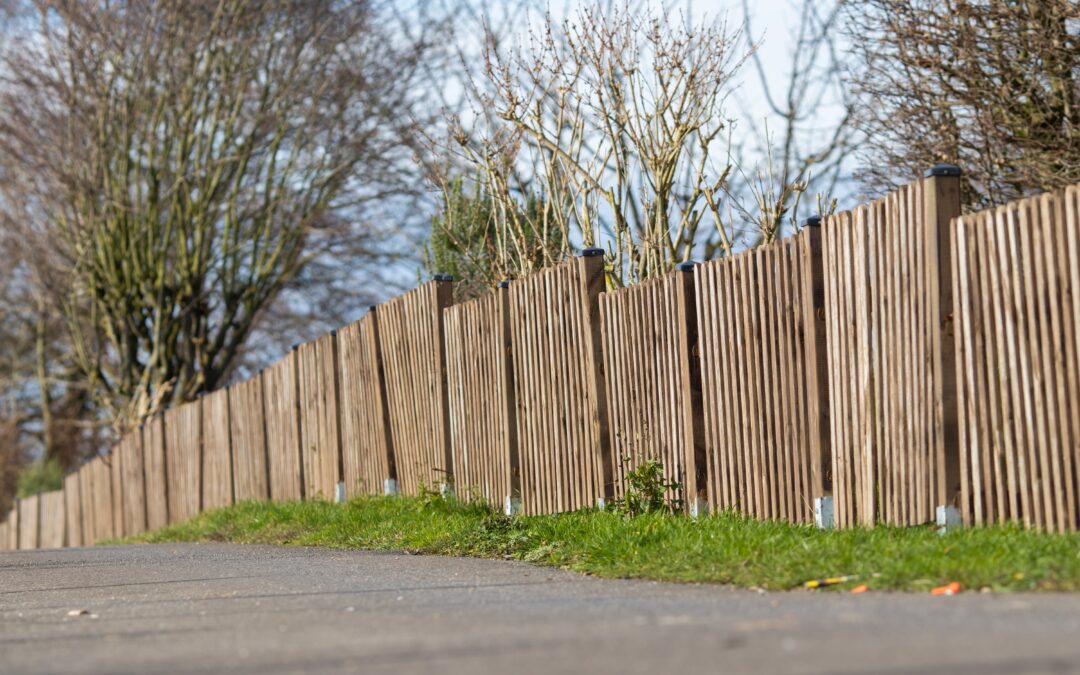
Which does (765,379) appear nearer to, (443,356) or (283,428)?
(443,356)

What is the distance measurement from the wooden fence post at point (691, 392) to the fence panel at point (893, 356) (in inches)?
49.3

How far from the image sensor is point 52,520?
26.7m

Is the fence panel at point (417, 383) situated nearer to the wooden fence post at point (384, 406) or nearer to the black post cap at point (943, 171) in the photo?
the wooden fence post at point (384, 406)

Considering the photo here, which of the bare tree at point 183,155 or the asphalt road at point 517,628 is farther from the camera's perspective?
the bare tree at point 183,155

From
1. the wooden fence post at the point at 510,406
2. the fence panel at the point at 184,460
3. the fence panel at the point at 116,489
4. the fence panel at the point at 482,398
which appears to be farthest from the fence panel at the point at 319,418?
the fence panel at the point at 116,489

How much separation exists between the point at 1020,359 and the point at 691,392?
249cm

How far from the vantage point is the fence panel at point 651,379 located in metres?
A: 8.34

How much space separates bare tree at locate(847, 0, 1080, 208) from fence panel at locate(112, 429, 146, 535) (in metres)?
13.5

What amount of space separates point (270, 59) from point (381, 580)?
16.5 metres

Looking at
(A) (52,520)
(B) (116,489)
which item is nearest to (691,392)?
(B) (116,489)

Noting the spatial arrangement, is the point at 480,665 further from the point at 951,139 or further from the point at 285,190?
the point at 285,190

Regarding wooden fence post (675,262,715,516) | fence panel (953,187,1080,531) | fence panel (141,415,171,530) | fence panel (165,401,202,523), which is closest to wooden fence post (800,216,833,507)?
fence panel (953,187,1080,531)

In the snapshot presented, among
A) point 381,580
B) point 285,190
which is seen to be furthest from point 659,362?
point 285,190

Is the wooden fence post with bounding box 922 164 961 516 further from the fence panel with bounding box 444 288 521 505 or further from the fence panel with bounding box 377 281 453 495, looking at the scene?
the fence panel with bounding box 377 281 453 495
